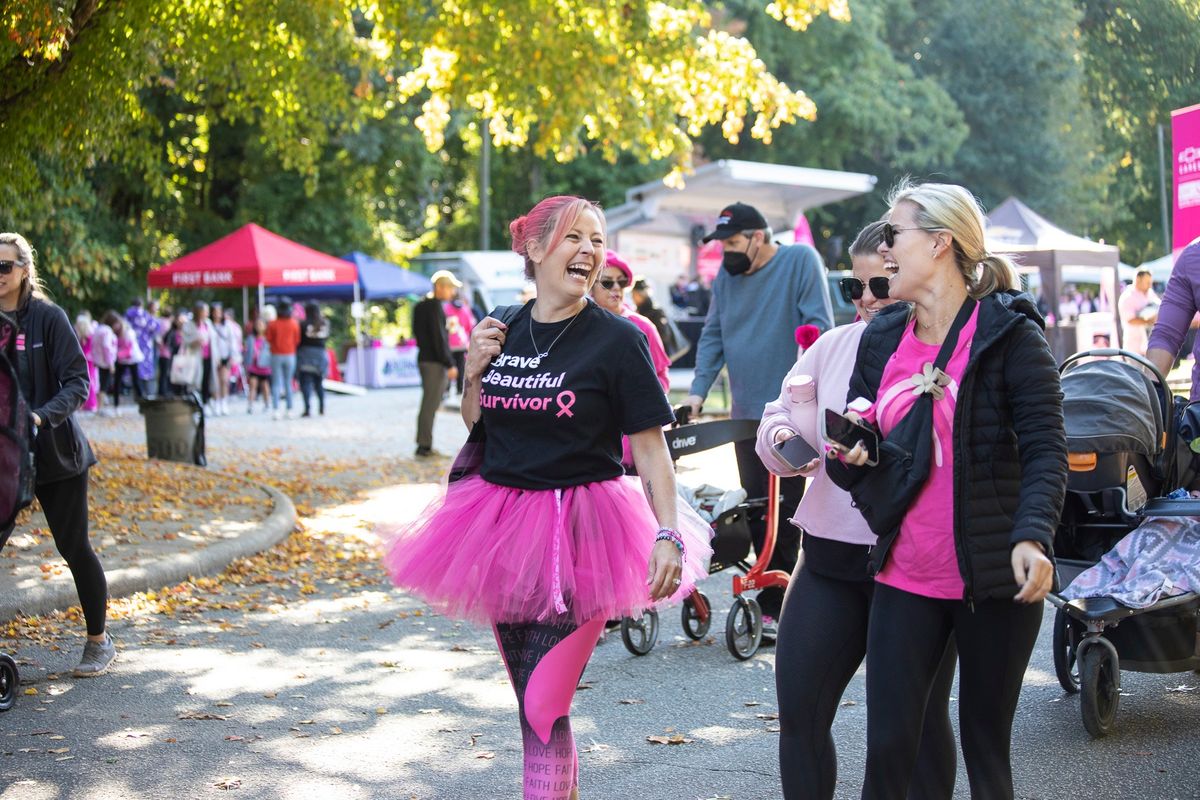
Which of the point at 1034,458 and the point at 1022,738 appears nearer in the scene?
the point at 1034,458

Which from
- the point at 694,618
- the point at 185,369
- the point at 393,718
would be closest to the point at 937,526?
the point at 393,718

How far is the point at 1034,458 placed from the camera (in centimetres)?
321

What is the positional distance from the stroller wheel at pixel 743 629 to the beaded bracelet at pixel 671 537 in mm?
3017

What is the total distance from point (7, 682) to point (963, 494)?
426cm

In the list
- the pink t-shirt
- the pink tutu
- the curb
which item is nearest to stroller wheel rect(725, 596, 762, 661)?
the pink tutu

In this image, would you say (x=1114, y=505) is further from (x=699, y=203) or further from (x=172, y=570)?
(x=699, y=203)

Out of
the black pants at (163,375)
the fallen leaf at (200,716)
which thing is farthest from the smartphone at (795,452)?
the black pants at (163,375)

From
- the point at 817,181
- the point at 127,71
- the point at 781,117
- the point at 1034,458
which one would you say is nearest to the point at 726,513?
the point at 1034,458

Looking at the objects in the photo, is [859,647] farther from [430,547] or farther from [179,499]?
[179,499]

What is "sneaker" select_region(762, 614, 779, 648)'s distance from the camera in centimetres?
696

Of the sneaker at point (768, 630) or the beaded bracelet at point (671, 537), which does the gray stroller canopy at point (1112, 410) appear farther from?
the beaded bracelet at point (671, 537)

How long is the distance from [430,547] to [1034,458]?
1662mm

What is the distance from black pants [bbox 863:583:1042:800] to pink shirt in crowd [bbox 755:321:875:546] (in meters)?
0.27

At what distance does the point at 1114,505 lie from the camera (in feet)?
18.1
